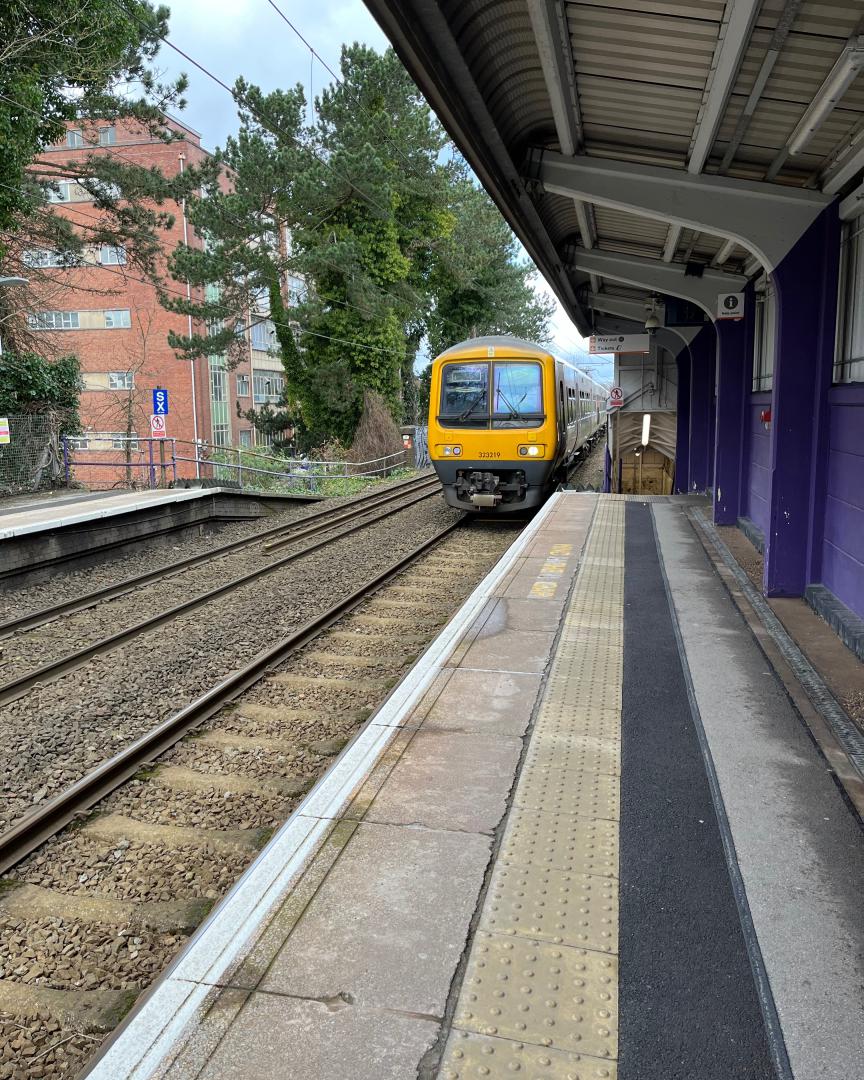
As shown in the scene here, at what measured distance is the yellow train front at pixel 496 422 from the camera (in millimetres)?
13305

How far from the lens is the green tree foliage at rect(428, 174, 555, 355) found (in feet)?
104

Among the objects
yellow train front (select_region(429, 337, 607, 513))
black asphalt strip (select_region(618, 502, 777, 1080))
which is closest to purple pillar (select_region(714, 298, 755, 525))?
yellow train front (select_region(429, 337, 607, 513))

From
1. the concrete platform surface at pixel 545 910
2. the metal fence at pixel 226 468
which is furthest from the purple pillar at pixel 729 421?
the metal fence at pixel 226 468

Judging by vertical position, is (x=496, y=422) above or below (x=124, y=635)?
above

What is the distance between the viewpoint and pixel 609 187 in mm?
6414

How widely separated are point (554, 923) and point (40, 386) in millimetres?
18848

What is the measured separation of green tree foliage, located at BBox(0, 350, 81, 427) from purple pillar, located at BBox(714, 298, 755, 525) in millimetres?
14604

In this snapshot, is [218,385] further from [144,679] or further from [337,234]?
[144,679]

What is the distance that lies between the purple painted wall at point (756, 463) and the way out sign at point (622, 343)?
252 inches

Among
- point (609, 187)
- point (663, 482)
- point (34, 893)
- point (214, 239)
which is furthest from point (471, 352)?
point (214, 239)

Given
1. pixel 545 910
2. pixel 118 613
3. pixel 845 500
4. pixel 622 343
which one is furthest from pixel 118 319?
pixel 545 910

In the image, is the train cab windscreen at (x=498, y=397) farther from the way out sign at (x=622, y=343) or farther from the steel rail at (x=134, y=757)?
the steel rail at (x=134, y=757)

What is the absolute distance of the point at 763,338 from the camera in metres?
9.98

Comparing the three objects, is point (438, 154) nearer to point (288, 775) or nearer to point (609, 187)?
point (609, 187)
